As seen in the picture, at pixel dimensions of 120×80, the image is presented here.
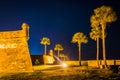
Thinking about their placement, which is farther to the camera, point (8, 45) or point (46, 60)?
point (46, 60)

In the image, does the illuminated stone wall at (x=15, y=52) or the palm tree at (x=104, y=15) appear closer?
the illuminated stone wall at (x=15, y=52)

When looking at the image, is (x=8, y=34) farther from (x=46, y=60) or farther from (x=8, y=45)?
(x=46, y=60)

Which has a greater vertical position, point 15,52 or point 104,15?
point 104,15

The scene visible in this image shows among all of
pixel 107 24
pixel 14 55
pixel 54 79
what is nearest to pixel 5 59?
pixel 14 55

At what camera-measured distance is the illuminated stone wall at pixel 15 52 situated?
46.0 m

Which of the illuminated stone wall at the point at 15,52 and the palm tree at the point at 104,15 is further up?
the palm tree at the point at 104,15

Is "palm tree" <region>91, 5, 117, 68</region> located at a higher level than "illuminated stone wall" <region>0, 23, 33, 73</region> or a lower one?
higher

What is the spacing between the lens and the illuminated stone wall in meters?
46.0

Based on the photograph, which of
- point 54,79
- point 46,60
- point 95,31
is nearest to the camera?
point 54,79

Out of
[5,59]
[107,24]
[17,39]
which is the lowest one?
[5,59]

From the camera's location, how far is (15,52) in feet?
153

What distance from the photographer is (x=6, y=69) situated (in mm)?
45812

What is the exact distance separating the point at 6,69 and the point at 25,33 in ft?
22.3

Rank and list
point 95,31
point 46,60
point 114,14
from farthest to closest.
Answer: point 46,60 < point 95,31 < point 114,14
